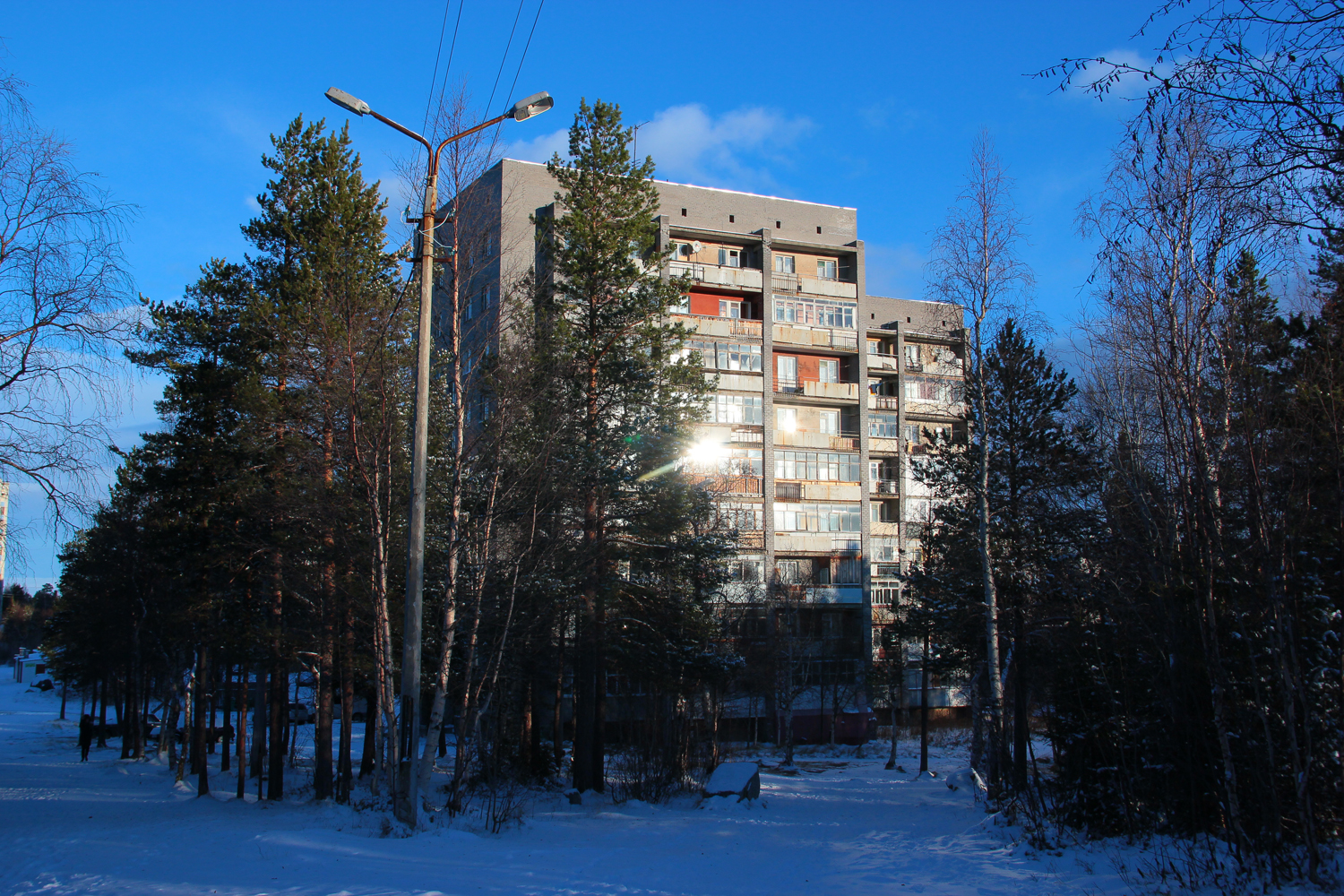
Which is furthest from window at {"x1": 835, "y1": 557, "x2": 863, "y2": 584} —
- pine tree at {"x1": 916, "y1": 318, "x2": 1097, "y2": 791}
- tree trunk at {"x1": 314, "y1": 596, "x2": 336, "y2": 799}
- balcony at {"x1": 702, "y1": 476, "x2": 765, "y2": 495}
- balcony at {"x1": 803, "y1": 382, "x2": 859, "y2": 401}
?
tree trunk at {"x1": 314, "y1": 596, "x2": 336, "y2": 799}

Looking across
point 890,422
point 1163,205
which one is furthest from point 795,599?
point 1163,205

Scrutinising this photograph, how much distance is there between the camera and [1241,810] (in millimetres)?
10164

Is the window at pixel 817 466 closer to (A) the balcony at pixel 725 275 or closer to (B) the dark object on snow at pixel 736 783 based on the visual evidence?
(A) the balcony at pixel 725 275

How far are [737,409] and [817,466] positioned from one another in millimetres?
5860

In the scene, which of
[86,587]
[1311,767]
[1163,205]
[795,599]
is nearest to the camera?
[1163,205]

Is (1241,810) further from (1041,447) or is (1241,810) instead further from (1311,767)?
(1041,447)

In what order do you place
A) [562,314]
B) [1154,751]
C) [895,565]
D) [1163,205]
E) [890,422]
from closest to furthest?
[1163,205] < [1154,751] < [562,314] < [895,565] < [890,422]

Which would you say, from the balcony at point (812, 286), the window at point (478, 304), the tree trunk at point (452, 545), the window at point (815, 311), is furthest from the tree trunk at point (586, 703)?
the balcony at point (812, 286)

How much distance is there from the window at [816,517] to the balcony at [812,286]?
1229 centimetres

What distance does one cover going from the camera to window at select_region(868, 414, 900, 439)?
53.8 m

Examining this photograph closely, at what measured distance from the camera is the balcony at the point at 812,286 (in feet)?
158

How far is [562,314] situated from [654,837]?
14.0 metres

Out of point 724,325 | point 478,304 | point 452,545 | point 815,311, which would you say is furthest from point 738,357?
point 452,545

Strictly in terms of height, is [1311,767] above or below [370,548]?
below
